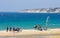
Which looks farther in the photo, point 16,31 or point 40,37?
point 16,31

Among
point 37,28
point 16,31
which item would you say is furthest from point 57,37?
point 37,28

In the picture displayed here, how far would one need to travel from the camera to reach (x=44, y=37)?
24.6m

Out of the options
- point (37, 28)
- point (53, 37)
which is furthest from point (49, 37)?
point (37, 28)

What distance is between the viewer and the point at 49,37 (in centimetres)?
2469

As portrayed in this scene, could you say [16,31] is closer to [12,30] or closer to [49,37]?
[12,30]

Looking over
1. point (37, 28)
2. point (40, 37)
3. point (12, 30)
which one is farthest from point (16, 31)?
point (40, 37)

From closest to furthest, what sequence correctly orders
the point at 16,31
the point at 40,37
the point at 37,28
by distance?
the point at 40,37 → the point at 16,31 → the point at 37,28

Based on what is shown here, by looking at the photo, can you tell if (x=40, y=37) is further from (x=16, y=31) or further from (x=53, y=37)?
(x=16, y=31)

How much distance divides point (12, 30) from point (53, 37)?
998 cm

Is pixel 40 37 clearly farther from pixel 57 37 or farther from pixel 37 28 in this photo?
pixel 37 28

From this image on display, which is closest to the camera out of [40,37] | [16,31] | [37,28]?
[40,37]

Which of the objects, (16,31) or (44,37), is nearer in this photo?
(44,37)

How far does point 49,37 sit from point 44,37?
0.51 meters

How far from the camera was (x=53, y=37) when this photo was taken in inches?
971
